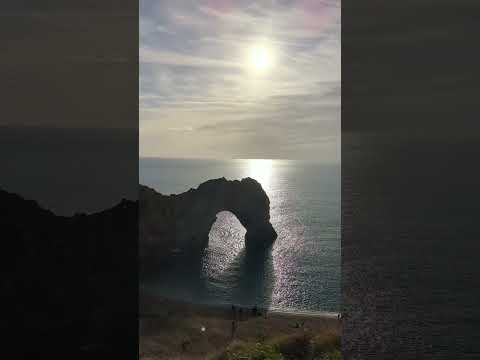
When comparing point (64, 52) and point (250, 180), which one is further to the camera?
point (250, 180)

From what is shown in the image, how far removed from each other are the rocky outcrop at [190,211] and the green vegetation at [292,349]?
14067mm

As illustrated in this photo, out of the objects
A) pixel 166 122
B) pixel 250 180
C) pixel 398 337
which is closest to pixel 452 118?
pixel 250 180

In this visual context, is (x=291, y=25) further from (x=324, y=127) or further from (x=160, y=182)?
(x=160, y=182)

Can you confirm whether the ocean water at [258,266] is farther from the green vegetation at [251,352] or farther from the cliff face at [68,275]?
the green vegetation at [251,352]

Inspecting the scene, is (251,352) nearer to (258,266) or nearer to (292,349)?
(292,349)

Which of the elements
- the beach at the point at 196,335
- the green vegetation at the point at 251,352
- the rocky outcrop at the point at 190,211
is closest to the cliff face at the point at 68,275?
the green vegetation at the point at 251,352

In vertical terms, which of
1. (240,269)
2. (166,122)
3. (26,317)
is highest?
(166,122)

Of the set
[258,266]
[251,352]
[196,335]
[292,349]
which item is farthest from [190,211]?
[251,352]

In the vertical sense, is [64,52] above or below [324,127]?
below

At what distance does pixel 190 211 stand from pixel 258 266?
32.5ft

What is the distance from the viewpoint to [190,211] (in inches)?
960

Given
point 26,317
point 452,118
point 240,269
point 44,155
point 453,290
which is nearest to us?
point 26,317

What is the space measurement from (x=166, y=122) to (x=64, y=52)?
105 ft

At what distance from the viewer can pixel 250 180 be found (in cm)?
2503
